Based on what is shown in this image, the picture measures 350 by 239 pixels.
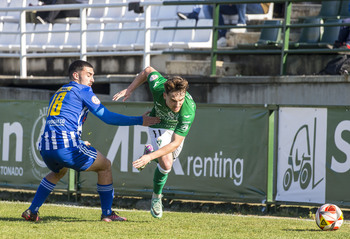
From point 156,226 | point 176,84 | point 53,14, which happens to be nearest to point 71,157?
point 156,226

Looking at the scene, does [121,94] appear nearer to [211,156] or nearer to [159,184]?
[159,184]

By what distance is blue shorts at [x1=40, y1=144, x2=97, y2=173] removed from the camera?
352 inches

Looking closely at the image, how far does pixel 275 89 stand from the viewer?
1325 cm

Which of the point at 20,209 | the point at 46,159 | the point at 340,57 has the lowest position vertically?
the point at 20,209

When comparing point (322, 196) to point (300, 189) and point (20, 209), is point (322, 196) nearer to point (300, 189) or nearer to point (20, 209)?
point (300, 189)

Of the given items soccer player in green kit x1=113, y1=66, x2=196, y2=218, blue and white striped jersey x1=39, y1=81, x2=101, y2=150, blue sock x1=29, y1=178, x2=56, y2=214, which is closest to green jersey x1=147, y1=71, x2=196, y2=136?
soccer player in green kit x1=113, y1=66, x2=196, y2=218

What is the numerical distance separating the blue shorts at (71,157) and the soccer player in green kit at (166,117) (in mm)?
681

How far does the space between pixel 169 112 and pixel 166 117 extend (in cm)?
14

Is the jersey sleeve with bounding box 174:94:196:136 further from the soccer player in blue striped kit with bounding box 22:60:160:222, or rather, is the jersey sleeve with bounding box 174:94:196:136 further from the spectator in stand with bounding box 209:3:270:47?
the spectator in stand with bounding box 209:3:270:47

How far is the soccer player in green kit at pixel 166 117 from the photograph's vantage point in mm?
8719

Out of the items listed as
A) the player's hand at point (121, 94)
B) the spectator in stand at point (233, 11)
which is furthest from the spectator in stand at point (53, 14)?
the player's hand at point (121, 94)

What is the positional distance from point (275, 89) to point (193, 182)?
2.34 metres

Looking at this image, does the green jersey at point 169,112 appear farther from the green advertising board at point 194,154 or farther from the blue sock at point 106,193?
the green advertising board at point 194,154

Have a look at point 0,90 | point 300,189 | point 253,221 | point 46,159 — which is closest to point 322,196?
point 300,189
